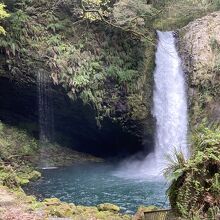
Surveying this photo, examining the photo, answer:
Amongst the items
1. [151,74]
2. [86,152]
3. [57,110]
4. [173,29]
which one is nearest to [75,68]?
[57,110]

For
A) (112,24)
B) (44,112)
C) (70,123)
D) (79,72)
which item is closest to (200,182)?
(79,72)

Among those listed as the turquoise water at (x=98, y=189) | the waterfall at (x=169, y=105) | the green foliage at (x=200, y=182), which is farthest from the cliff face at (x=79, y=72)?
the green foliage at (x=200, y=182)

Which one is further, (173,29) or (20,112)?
(173,29)

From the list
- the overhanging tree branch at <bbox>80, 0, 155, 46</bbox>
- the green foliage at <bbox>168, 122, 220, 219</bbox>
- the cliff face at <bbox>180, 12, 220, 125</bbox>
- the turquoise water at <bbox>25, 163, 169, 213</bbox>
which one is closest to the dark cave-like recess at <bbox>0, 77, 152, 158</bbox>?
the turquoise water at <bbox>25, 163, 169, 213</bbox>

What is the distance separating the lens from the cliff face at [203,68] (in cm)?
1677

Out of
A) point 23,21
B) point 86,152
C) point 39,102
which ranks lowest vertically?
point 86,152

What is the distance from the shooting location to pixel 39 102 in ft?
58.5

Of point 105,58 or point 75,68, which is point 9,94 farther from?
point 105,58

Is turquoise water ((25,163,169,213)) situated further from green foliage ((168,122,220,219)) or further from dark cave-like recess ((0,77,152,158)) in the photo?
green foliage ((168,122,220,219))

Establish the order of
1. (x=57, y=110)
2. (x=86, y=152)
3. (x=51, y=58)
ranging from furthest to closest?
(x=86, y=152), (x=57, y=110), (x=51, y=58)

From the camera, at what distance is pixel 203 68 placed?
17250mm

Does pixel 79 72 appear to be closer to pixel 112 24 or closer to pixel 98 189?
pixel 112 24

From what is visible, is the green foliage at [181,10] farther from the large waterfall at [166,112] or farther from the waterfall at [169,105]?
the waterfall at [169,105]

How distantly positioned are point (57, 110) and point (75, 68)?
7.22 feet
